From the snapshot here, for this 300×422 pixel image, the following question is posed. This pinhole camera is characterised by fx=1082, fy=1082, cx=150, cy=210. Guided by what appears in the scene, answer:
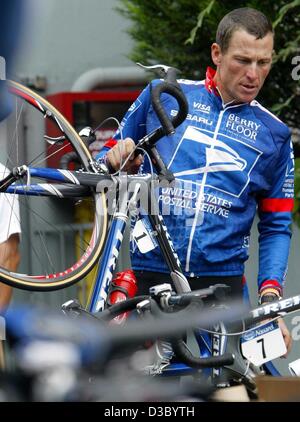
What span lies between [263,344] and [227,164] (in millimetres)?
738

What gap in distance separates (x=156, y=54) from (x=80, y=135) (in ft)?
13.3

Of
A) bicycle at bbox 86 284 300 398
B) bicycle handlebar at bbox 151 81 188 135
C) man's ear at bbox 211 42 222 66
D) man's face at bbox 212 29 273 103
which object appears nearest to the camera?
bicycle at bbox 86 284 300 398

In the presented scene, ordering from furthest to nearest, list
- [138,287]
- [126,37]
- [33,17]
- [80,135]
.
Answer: [126,37]
[138,287]
[80,135]
[33,17]

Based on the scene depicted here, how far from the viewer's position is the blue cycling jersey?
3512mm

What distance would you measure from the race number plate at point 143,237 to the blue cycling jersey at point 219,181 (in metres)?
0.17

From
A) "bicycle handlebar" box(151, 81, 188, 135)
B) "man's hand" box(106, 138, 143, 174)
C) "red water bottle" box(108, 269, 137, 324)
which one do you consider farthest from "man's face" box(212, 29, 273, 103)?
"red water bottle" box(108, 269, 137, 324)

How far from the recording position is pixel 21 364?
4.87 feet

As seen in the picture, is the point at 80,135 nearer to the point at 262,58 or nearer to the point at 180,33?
the point at 262,58

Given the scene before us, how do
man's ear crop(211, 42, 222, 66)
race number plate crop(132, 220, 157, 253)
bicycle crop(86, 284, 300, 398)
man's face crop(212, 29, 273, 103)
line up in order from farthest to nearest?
man's ear crop(211, 42, 222, 66)
man's face crop(212, 29, 273, 103)
race number plate crop(132, 220, 157, 253)
bicycle crop(86, 284, 300, 398)

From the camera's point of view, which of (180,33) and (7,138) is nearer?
(7,138)

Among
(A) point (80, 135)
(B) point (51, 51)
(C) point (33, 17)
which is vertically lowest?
(B) point (51, 51)

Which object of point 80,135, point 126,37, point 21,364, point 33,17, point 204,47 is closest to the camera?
point 21,364

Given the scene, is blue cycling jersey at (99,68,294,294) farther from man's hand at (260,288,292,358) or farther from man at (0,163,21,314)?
man at (0,163,21,314)

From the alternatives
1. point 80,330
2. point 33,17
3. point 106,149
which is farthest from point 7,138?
point 80,330
